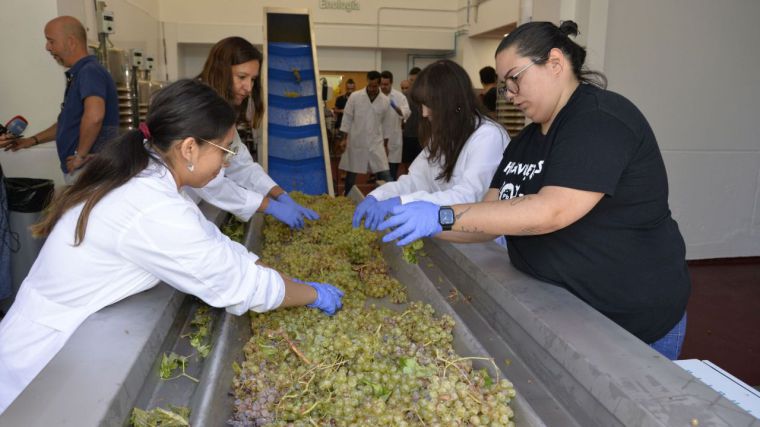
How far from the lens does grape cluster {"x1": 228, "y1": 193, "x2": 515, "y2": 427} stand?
1.19 m

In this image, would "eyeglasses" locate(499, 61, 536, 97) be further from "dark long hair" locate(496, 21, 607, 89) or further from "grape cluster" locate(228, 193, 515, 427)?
"grape cluster" locate(228, 193, 515, 427)

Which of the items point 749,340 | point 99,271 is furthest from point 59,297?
point 749,340

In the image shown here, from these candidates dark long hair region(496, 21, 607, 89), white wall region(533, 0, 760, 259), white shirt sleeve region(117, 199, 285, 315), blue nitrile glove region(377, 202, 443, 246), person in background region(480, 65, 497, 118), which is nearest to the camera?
white shirt sleeve region(117, 199, 285, 315)

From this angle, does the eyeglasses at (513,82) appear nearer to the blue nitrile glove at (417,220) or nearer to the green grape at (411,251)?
the blue nitrile glove at (417,220)

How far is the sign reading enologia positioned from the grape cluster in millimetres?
11344

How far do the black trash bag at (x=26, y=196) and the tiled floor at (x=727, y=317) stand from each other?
470cm

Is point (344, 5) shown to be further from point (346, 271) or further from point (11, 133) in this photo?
point (346, 271)

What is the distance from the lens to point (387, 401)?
1.26m

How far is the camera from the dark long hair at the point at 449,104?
8.73 ft

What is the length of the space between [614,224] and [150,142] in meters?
1.40

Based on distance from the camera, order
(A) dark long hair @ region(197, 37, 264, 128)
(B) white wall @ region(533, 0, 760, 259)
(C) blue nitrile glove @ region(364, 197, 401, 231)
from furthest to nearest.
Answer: (B) white wall @ region(533, 0, 760, 259)
(A) dark long hair @ region(197, 37, 264, 128)
(C) blue nitrile glove @ region(364, 197, 401, 231)

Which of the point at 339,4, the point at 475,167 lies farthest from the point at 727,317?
the point at 339,4

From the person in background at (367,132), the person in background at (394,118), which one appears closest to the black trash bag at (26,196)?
the person in background at (367,132)

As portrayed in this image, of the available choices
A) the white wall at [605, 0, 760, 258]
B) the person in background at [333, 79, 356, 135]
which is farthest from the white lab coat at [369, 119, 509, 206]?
the person in background at [333, 79, 356, 135]
